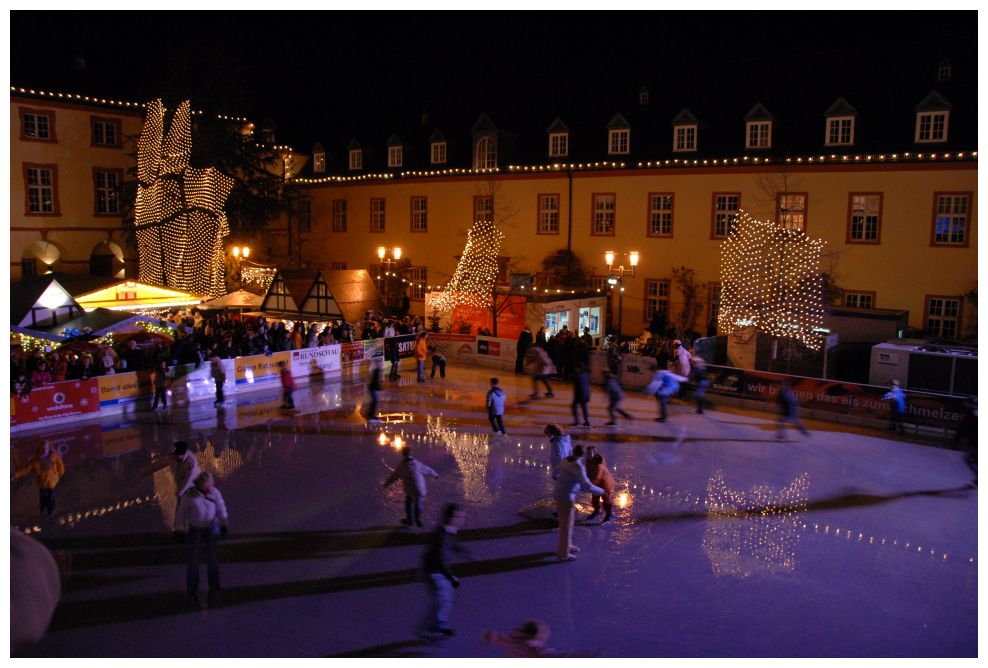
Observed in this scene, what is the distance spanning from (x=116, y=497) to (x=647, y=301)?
2087 cm

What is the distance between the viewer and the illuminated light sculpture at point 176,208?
30.8 m

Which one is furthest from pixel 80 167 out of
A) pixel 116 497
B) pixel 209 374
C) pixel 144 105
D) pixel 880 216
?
pixel 880 216

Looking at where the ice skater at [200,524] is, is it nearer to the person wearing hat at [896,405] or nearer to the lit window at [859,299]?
the person wearing hat at [896,405]

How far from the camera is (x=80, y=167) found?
109ft

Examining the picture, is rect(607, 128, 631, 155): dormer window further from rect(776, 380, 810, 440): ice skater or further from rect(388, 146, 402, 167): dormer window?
rect(776, 380, 810, 440): ice skater

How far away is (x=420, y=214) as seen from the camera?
3575 centimetres

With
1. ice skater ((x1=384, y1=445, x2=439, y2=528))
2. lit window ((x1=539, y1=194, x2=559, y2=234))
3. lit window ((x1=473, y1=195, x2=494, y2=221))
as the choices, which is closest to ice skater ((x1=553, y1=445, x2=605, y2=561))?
ice skater ((x1=384, y1=445, x2=439, y2=528))

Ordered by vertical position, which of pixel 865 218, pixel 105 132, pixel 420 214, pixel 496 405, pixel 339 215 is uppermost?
pixel 105 132

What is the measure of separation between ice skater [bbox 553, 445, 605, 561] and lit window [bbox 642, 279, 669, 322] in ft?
64.9

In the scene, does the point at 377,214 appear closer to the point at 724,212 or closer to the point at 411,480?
the point at 724,212

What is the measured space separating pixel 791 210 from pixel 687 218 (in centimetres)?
354

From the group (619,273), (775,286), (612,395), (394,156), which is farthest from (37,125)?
(775,286)

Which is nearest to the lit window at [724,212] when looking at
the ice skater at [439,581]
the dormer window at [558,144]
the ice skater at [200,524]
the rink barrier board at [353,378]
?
the dormer window at [558,144]
